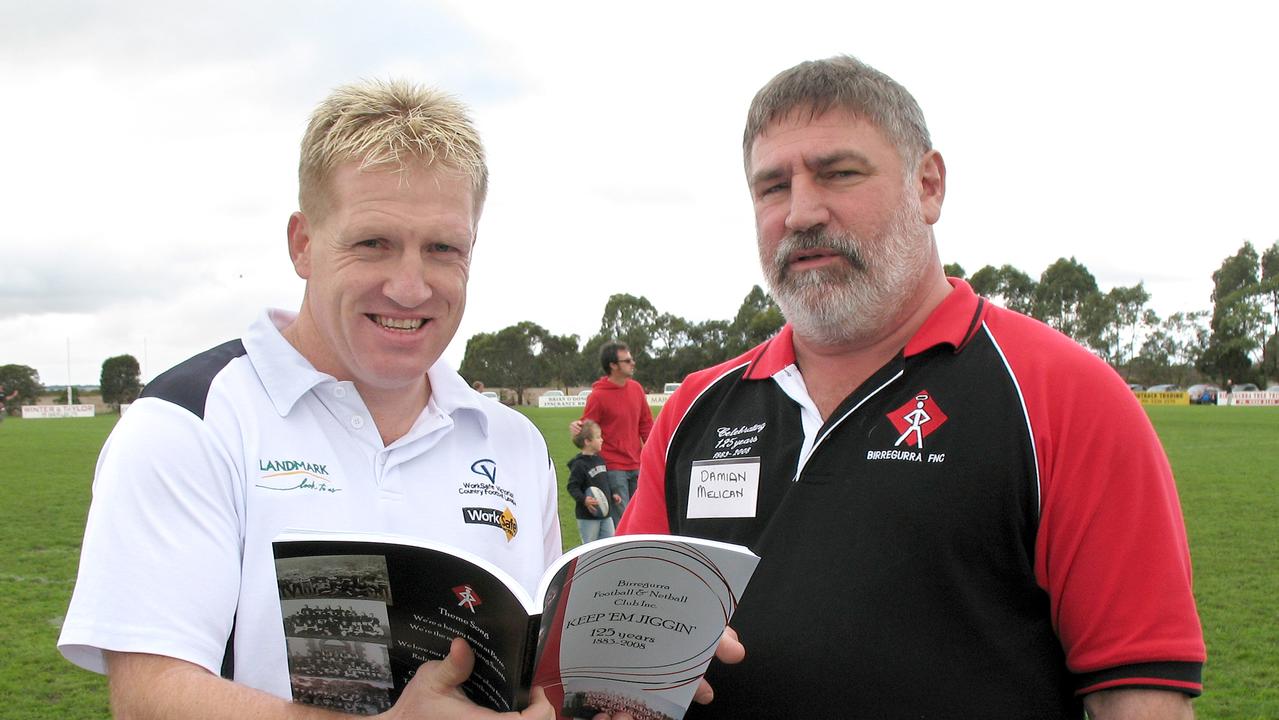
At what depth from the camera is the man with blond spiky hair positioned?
181 cm

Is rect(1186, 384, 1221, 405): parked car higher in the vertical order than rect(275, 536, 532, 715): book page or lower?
lower

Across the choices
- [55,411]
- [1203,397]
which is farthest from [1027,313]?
[55,411]

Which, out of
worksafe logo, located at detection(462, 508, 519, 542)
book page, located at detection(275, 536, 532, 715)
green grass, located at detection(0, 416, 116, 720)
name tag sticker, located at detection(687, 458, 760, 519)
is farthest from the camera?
green grass, located at detection(0, 416, 116, 720)

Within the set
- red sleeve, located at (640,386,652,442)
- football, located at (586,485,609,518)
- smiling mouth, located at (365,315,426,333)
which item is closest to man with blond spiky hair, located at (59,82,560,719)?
smiling mouth, located at (365,315,426,333)

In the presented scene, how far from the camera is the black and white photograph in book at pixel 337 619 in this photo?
5.50 ft

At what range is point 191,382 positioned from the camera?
2111mm

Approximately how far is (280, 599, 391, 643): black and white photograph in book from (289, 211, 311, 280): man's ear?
0.96 meters

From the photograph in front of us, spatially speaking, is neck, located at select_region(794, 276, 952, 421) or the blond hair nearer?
the blond hair

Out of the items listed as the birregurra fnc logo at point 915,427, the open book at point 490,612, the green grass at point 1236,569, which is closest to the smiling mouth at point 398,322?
the open book at point 490,612

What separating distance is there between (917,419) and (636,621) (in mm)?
1010

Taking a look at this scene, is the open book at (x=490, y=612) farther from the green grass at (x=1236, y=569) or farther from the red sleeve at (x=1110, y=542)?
the green grass at (x=1236, y=569)

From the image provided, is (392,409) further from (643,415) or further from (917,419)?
(643,415)

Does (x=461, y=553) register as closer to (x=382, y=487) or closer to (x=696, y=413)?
(x=382, y=487)

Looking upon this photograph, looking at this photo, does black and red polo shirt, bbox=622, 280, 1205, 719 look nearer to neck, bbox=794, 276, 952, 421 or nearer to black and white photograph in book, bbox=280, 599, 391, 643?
neck, bbox=794, 276, 952, 421
